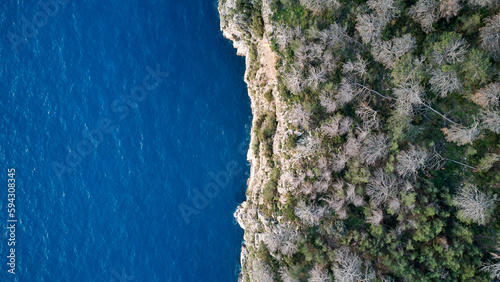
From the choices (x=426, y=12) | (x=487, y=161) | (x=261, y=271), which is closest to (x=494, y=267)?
(x=487, y=161)

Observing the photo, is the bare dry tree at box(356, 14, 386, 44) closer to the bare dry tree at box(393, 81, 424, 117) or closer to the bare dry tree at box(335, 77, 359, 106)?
the bare dry tree at box(335, 77, 359, 106)

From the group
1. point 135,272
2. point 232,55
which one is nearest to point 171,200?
point 135,272

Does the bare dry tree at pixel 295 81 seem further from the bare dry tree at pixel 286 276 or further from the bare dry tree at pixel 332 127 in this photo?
the bare dry tree at pixel 286 276

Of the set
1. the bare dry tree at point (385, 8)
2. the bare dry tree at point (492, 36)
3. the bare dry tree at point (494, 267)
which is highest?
the bare dry tree at point (385, 8)

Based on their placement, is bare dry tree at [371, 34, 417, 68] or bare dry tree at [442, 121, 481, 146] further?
bare dry tree at [371, 34, 417, 68]

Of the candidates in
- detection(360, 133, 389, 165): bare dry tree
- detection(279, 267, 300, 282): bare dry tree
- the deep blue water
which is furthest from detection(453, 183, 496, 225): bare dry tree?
the deep blue water

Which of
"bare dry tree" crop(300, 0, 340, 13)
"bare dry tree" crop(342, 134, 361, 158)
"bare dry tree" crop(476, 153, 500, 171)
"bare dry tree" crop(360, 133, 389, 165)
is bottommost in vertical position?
"bare dry tree" crop(476, 153, 500, 171)

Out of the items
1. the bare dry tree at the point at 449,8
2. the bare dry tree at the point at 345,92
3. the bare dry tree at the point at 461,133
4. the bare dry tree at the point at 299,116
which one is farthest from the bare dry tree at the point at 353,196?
the bare dry tree at the point at 449,8

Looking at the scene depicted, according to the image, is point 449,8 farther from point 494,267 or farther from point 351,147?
point 494,267
